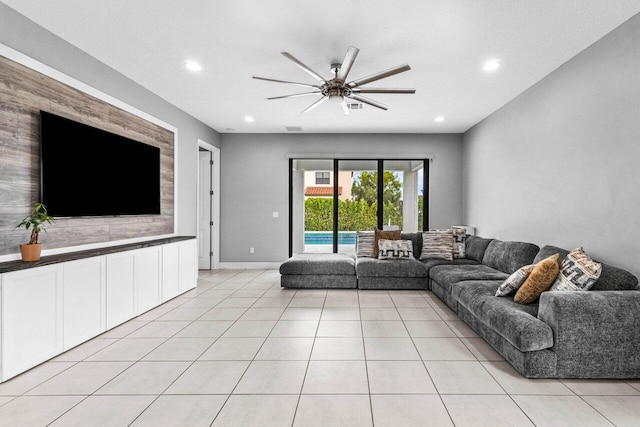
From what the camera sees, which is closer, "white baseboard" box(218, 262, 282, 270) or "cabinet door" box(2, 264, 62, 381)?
"cabinet door" box(2, 264, 62, 381)

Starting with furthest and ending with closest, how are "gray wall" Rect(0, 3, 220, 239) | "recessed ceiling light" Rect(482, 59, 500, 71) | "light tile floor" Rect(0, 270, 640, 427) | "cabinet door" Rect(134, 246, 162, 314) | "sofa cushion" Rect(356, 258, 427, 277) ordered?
"sofa cushion" Rect(356, 258, 427, 277)
"cabinet door" Rect(134, 246, 162, 314)
"recessed ceiling light" Rect(482, 59, 500, 71)
"gray wall" Rect(0, 3, 220, 239)
"light tile floor" Rect(0, 270, 640, 427)

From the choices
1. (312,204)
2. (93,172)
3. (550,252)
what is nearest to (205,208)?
(312,204)

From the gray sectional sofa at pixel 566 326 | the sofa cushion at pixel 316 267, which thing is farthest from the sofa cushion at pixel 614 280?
the sofa cushion at pixel 316 267

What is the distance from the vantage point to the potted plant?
2.68m

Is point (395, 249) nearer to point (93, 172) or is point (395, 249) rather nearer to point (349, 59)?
point (349, 59)

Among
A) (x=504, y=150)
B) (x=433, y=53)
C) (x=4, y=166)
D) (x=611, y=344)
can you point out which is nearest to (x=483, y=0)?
(x=433, y=53)

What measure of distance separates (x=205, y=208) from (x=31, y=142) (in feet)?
14.2

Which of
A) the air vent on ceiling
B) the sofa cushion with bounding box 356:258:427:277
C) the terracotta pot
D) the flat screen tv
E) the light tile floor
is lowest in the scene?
the light tile floor

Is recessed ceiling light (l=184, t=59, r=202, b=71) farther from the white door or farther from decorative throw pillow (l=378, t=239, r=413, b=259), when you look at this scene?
decorative throw pillow (l=378, t=239, r=413, b=259)

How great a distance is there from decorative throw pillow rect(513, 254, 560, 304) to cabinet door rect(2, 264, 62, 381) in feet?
12.3

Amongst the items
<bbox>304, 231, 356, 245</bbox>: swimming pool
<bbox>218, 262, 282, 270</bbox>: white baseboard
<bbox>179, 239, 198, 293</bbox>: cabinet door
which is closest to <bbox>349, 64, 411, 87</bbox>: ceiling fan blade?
<bbox>179, 239, 198, 293</bbox>: cabinet door

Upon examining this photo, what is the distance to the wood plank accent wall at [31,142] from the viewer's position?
2693 millimetres

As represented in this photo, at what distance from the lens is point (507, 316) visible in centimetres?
269

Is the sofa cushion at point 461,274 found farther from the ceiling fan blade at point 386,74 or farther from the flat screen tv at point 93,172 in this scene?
the flat screen tv at point 93,172
